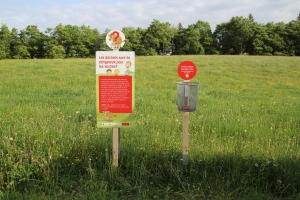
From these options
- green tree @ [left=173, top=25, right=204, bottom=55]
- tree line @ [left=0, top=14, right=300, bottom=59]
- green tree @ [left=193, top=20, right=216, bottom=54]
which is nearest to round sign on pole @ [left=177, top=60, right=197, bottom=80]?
tree line @ [left=0, top=14, right=300, bottom=59]

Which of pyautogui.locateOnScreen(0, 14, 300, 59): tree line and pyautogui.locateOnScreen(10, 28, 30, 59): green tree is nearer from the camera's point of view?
pyautogui.locateOnScreen(10, 28, 30, 59): green tree

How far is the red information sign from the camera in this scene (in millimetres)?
4027

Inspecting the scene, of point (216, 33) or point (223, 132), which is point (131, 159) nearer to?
point (223, 132)

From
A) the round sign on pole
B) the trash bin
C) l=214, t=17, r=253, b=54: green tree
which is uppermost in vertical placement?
l=214, t=17, r=253, b=54: green tree

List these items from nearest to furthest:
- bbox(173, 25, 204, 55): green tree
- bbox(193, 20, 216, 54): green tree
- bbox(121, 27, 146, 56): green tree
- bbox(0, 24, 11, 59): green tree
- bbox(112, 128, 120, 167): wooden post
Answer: bbox(112, 128, 120, 167): wooden post
bbox(0, 24, 11, 59): green tree
bbox(121, 27, 146, 56): green tree
bbox(173, 25, 204, 55): green tree
bbox(193, 20, 216, 54): green tree

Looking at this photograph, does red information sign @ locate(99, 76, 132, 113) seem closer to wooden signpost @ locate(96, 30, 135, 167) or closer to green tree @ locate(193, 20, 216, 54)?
wooden signpost @ locate(96, 30, 135, 167)

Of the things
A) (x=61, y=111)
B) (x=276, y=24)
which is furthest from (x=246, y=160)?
(x=276, y=24)

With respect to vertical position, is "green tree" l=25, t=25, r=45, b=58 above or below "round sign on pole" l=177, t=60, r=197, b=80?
above

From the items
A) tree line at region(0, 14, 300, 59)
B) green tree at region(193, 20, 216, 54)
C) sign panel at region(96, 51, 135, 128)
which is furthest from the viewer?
green tree at region(193, 20, 216, 54)

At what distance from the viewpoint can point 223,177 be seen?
3.91m

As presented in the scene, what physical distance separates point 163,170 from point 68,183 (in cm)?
144

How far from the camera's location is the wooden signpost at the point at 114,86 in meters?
4.02

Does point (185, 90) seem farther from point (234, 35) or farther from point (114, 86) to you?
point (234, 35)

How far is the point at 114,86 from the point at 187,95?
1.16m
